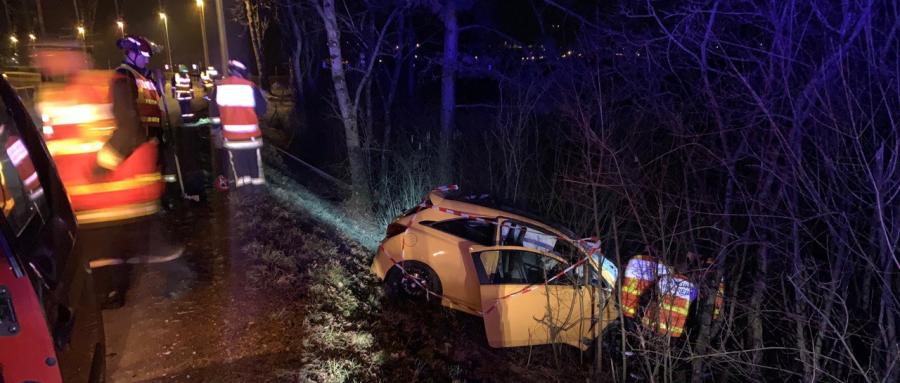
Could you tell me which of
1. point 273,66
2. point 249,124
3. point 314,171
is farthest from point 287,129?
point 273,66

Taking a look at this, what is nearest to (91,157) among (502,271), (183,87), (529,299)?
(502,271)

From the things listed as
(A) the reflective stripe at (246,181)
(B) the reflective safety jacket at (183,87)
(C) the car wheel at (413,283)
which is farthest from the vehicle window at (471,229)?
(B) the reflective safety jacket at (183,87)

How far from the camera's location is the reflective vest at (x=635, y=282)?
465cm

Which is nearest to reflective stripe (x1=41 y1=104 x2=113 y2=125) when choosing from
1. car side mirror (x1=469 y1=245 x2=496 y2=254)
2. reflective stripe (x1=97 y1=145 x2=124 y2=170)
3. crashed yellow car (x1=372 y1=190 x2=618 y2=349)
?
reflective stripe (x1=97 y1=145 x2=124 y2=170)

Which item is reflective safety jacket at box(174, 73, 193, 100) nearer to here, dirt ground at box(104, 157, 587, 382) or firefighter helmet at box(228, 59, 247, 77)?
firefighter helmet at box(228, 59, 247, 77)

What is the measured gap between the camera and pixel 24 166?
91.5 inches

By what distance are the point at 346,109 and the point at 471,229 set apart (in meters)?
3.22

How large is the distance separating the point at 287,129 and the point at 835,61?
1627 centimetres

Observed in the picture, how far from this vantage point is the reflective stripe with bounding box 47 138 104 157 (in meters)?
4.29

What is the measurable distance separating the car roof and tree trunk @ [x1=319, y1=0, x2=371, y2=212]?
257cm

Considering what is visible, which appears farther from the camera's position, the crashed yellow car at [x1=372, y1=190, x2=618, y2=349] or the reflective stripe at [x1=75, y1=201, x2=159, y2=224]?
the crashed yellow car at [x1=372, y1=190, x2=618, y2=349]

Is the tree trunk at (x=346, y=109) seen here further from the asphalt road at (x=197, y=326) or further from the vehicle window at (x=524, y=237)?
the vehicle window at (x=524, y=237)

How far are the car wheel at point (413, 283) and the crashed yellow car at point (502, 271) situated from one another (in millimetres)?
10

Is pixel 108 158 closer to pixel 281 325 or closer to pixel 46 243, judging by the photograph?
pixel 281 325
